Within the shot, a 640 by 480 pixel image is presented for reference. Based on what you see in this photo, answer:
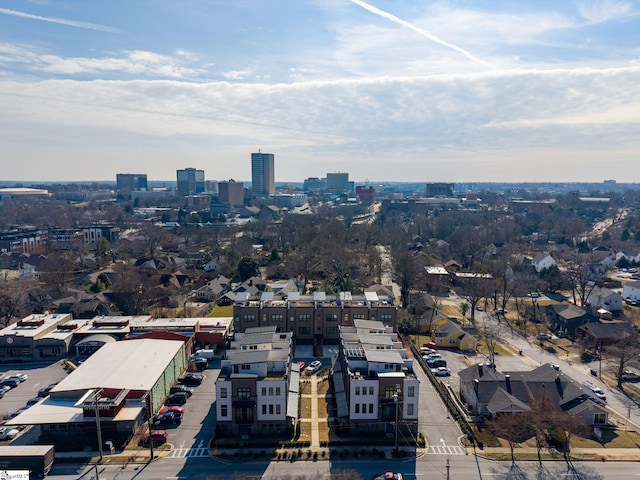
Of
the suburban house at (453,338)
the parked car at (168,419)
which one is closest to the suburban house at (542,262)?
the suburban house at (453,338)

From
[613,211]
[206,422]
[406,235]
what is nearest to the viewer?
[206,422]

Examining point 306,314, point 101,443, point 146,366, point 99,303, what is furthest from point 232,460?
point 99,303

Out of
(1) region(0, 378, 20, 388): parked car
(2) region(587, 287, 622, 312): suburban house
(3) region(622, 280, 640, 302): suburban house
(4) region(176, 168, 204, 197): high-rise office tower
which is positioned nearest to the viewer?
→ (1) region(0, 378, 20, 388): parked car

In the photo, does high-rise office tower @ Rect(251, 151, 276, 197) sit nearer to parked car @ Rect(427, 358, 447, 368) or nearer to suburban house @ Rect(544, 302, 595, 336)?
suburban house @ Rect(544, 302, 595, 336)

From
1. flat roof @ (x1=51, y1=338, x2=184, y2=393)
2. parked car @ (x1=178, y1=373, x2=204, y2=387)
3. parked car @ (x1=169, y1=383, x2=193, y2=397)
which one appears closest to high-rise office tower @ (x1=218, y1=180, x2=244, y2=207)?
flat roof @ (x1=51, y1=338, x2=184, y2=393)

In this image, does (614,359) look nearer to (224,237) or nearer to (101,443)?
(101,443)

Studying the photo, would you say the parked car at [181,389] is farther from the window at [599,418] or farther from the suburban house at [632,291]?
the suburban house at [632,291]
